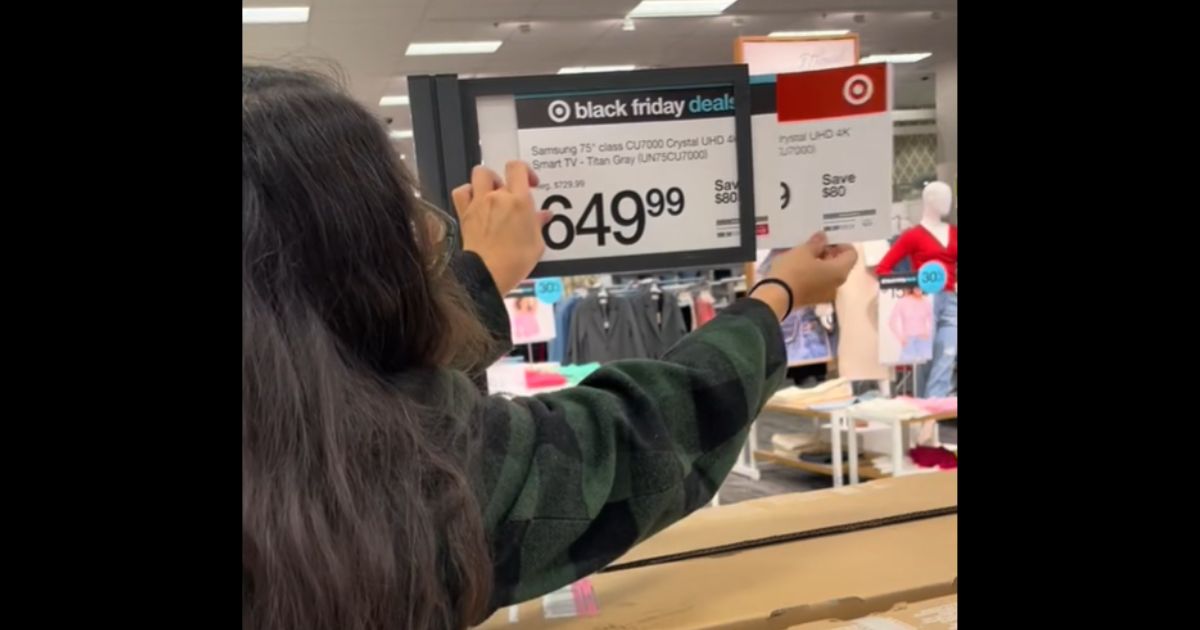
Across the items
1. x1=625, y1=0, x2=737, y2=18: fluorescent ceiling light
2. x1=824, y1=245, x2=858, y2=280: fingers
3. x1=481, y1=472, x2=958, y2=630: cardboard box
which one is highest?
x1=625, y1=0, x2=737, y2=18: fluorescent ceiling light

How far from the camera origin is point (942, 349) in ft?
12.1

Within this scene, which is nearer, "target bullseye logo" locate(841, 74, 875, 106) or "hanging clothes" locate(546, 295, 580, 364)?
"target bullseye logo" locate(841, 74, 875, 106)

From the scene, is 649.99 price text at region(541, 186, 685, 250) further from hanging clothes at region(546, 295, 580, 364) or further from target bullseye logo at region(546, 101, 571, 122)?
hanging clothes at region(546, 295, 580, 364)

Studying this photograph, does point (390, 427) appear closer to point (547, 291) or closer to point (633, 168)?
point (633, 168)

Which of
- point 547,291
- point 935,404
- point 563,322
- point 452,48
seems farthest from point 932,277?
point 452,48

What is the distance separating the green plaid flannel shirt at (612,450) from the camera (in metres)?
0.63

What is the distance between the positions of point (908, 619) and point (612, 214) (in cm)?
47

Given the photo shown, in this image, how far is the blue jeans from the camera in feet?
12.1

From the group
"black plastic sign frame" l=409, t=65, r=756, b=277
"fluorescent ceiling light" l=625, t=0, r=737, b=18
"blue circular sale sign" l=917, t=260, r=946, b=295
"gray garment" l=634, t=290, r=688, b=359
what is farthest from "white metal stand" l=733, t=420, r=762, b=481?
"black plastic sign frame" l=409, t=65, r=756, b=277

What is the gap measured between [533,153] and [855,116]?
34cm

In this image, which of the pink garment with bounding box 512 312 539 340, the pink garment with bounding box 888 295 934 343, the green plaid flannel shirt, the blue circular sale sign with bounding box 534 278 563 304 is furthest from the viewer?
the pink garment with bounding box 512 312 539 340
